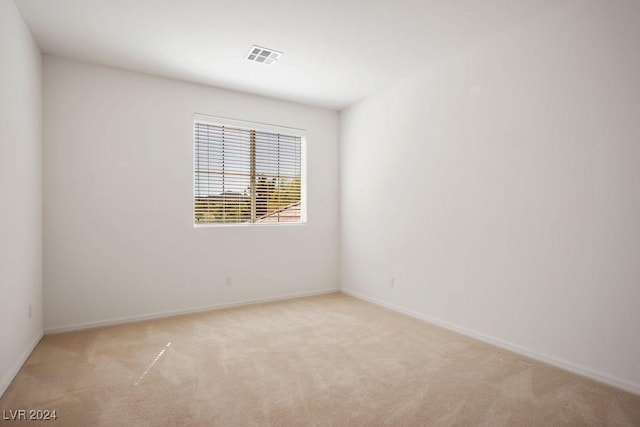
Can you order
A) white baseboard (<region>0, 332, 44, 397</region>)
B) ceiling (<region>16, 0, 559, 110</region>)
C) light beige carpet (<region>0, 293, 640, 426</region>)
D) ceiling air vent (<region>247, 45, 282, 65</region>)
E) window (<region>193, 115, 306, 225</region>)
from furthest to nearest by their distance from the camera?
1. window (<region>193, 115, 306, 225</region>)
2. ceiling air vent (<region>247, 45, 282, 65</region>)
3. ceiling (<region>16, 0, 559, 110</region>)
4. white baseboard (<region>0, 332, 44, 397</region>)
5. light beige carpet (<region>0, 293, 640, 426</region>)

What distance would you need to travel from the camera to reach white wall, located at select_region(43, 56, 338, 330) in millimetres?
3596

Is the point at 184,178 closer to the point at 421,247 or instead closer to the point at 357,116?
the point at 357,116

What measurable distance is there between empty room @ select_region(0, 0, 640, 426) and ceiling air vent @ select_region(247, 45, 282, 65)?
22 mm

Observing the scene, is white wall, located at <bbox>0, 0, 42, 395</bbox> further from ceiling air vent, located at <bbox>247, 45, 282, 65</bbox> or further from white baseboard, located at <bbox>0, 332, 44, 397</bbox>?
ceiling air vent, located at <bbox>247, 45, 282, 65</bbox>

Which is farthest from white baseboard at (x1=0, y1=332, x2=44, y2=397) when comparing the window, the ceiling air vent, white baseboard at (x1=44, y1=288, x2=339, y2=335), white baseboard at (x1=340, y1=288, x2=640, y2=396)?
white baseboard at (x1=340, y1=288, x2=640, y2=396)

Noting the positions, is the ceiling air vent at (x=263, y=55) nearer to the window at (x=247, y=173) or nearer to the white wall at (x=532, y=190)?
the window at (x=247, y=173)

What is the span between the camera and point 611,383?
245 cm

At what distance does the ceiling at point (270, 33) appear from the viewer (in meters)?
2.75

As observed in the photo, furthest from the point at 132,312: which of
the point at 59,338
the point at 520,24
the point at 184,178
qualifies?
the point at 520,24

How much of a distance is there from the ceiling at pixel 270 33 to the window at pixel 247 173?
2.64 feet

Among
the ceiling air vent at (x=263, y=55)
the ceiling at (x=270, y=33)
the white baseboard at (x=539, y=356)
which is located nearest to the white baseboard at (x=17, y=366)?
the ceiling at (x=270, y=33)

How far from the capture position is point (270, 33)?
313 centimetres

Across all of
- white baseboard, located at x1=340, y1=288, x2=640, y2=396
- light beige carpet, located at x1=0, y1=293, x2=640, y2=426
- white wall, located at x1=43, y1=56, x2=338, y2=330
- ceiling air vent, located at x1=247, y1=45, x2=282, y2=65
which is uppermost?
ceiling air vent, located at x1=247, y1=45, x2=282, y2=65

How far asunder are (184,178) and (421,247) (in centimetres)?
300
